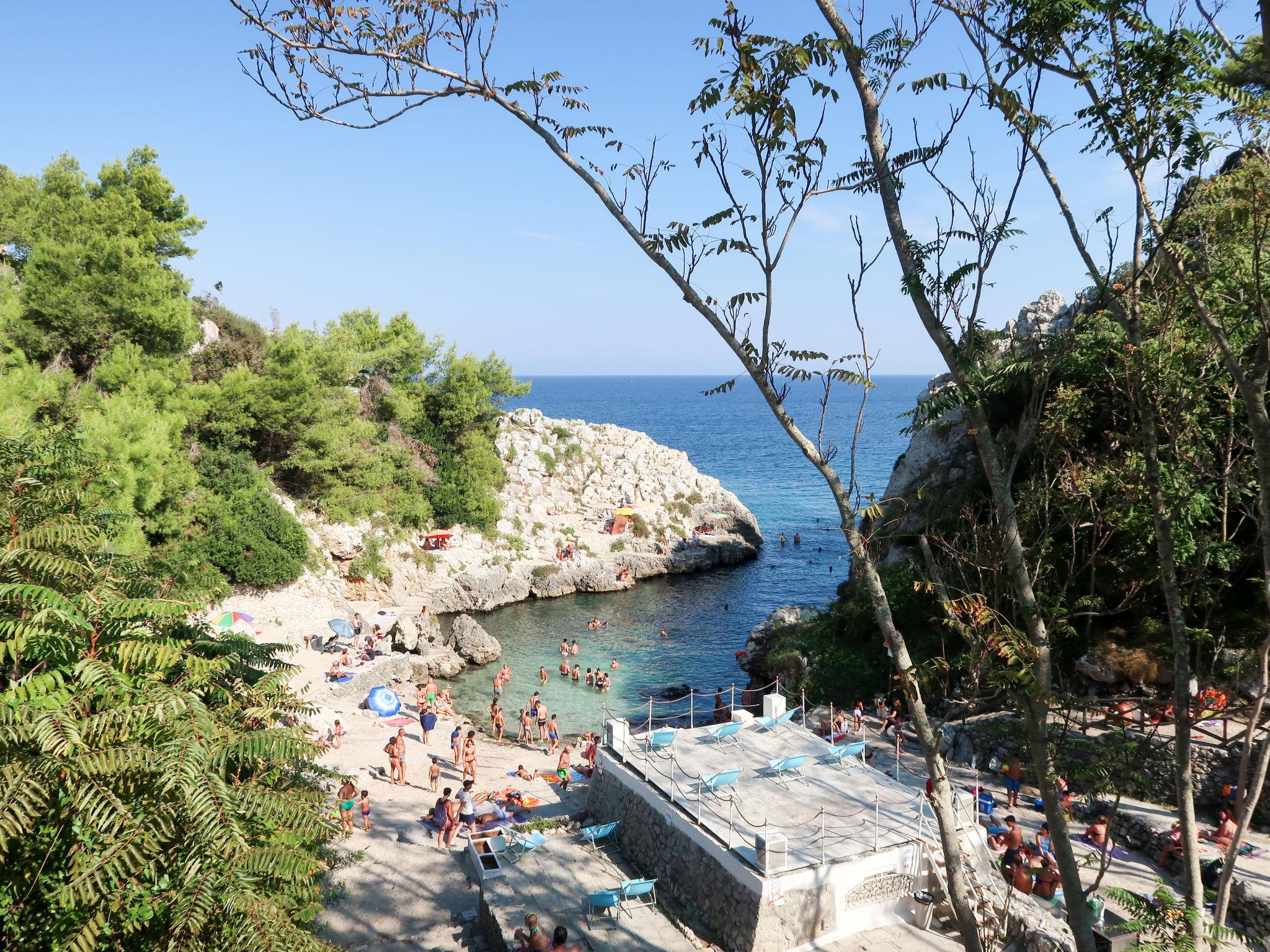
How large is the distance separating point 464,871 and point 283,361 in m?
27.9

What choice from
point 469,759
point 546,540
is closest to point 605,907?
point 469,759

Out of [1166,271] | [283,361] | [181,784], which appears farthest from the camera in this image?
[283,361]

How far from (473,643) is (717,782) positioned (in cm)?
1908

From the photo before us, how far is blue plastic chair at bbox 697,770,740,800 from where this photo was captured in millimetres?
12102

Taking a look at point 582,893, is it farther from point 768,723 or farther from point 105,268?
point 105,268

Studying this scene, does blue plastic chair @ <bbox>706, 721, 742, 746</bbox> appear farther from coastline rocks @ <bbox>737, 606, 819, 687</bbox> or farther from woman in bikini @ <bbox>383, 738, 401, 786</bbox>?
coastline rocks @ <bbox>737, 606, 819, 687</bbox>

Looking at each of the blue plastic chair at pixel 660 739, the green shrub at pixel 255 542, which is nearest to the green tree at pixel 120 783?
the blue plastic chair at pixel 660 739

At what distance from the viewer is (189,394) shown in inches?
1207

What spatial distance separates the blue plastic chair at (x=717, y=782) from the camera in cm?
1210

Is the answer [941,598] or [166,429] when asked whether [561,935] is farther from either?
[166,429]

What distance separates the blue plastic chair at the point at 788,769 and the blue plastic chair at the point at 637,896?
2.75 m

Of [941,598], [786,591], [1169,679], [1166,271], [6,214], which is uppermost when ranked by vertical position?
[6,214]

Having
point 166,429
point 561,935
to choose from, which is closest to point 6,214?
point 166,429

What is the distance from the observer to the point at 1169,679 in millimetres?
16688
